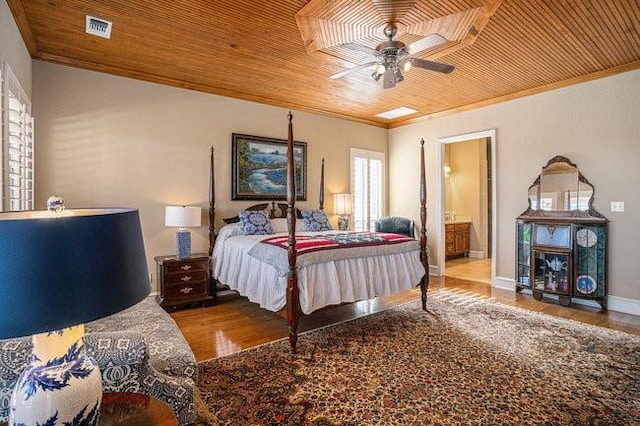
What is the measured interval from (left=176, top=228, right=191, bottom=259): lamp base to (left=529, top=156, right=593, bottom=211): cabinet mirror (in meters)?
4.67

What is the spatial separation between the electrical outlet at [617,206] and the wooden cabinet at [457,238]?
3.24 m

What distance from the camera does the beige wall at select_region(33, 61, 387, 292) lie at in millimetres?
3799

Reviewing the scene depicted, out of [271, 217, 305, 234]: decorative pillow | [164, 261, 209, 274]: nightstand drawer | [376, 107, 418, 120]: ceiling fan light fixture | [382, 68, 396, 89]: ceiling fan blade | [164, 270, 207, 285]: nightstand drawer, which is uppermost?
[376, 107, 418, 120]: ceiling fan light fixture

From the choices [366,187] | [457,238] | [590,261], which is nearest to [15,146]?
[366,187]

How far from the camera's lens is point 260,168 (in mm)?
5230

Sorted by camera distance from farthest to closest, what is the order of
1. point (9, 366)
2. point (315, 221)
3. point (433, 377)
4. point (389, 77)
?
point (315, 221), point (389, 77), point (433, 377), point (9, 366)

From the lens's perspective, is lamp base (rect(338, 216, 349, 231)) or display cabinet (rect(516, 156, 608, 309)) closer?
display cabinet (rect(516, 156, 608, 309))

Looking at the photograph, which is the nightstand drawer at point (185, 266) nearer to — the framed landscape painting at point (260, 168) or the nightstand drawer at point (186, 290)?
the nightstand drawer at point (186, 290)

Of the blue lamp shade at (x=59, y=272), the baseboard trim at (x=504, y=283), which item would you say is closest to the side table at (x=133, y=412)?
the blue lamp shade at (x=59, y=272)

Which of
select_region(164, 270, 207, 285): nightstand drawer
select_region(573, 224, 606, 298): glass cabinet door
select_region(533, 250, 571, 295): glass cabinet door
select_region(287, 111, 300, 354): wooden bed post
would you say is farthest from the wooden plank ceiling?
select_region(164, 270, 207, 285): nightstand drawer

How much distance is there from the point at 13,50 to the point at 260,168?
2.97 metres

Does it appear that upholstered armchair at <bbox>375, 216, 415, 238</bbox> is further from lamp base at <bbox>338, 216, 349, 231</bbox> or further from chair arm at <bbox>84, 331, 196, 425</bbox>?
chair arm at <bbox>84, 331, 196, 425</bbox>

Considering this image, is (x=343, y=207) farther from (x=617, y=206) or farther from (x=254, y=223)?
(x=617, y=206)

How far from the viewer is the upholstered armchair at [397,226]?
226 inches
